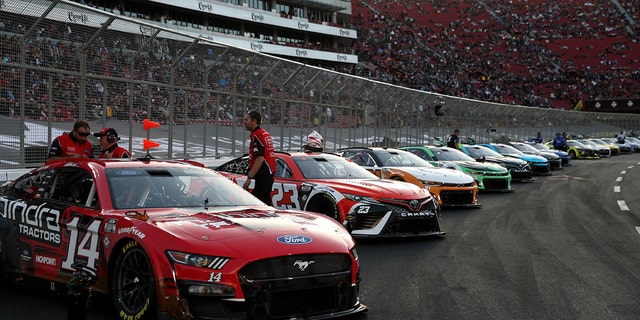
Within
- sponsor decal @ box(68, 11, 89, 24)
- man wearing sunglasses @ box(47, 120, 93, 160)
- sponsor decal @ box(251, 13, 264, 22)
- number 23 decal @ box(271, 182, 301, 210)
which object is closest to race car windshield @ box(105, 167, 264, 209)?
man wearing sunglasses @ box(47, 120, 93, 160)

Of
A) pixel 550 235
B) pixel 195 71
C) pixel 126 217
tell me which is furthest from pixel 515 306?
pixel 195 71

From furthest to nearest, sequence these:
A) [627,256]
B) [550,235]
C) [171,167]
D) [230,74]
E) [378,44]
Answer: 1. [378,44]
2. [230,74]
3. [550,235]
4. [627,256]
5. [171,167]

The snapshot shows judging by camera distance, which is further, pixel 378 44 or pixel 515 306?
pixel 378 44

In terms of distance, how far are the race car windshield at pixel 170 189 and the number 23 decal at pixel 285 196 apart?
11.8ft

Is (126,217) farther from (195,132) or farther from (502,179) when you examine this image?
(502,179)

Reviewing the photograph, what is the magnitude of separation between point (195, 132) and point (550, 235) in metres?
7.51

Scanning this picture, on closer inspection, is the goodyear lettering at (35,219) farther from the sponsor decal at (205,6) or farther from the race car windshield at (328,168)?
the sponsor decal at (205,6)

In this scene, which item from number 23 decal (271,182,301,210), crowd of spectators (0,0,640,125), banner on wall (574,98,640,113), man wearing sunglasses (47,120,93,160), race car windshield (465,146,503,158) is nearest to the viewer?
man wearing sunglasses (47,120,93,160)

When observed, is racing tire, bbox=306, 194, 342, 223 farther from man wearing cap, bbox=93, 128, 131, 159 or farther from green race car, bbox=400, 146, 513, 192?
green race car, bbox=400, 146, 513, 192

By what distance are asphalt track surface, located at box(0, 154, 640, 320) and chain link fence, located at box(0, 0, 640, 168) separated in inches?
186

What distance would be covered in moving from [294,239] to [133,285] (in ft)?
3.70

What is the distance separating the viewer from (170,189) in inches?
234

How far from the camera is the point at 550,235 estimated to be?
10.1 m

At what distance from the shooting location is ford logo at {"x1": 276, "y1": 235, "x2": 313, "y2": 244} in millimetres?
4832
